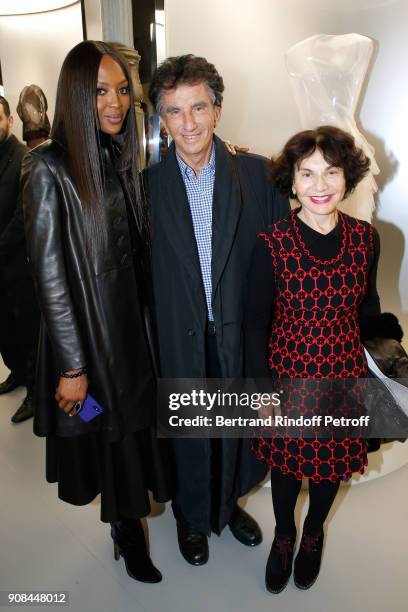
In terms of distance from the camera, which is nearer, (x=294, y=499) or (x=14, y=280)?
(x=294, y=499)

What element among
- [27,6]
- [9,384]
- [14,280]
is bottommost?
[9,384]

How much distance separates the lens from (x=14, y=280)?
256cm

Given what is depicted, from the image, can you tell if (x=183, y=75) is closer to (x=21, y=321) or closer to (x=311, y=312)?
(x=311, y=312)

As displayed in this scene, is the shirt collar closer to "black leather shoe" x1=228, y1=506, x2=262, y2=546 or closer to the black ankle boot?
the black ankle boot

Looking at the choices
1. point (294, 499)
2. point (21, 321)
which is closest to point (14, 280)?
point (21, 321)

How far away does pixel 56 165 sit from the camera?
1.17m

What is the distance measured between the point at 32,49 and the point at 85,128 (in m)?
2.65

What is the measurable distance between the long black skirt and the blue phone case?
12 centimetres

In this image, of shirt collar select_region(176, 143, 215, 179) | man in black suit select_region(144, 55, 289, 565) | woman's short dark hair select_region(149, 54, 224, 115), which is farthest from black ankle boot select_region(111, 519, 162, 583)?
woman's short dark hair select_region(149, 54, 224, 115)

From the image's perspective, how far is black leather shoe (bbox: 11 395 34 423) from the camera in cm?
265

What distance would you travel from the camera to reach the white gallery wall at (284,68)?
76.0 inches

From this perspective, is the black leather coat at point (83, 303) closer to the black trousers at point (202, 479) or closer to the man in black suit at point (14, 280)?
the black trousers at point (202, 479)

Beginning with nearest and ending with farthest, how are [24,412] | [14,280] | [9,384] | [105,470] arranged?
[105,470], [14,280], [24,412], [9,384]

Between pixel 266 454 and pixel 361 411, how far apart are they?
0.34 m
